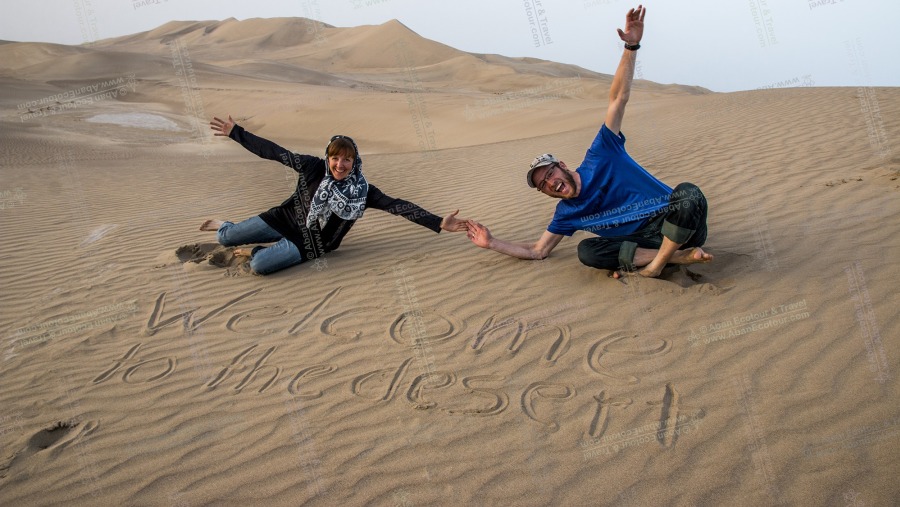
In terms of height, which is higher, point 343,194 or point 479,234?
point 343,194

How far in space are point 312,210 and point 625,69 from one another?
286 centimetres

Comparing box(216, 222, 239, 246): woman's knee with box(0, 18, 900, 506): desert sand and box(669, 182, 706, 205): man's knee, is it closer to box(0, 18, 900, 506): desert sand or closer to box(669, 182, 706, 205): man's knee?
box(0, 18, 900, 506): desert sand

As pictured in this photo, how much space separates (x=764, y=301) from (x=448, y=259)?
8.80ft

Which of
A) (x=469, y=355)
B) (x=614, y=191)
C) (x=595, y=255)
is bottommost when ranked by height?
(x=469, y=355)

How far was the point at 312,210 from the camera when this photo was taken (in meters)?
5.43

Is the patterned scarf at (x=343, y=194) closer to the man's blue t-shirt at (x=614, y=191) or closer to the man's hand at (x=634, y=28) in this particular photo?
the man's blue t-shirt at (x=614, y=191)

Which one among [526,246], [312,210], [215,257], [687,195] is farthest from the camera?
[215,257]

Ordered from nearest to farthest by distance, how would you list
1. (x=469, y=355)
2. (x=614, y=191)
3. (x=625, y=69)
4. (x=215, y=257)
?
1. (x=469, y=355)
2. (x=625, y=69)
3. (x=614, y=191)
4. (x=215, y=257)

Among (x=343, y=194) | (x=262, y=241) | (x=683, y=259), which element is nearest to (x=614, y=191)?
(x=683, y=259)

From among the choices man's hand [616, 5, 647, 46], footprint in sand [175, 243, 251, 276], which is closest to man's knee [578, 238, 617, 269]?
man's hand [616, 5, 647, 46]

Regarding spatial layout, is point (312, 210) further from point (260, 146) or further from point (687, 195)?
point (687, 195)

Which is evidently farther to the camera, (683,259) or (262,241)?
(262,241)

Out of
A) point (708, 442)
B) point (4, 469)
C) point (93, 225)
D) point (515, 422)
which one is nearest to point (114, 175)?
point (93, 225)

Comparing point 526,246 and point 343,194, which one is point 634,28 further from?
point 343,194
